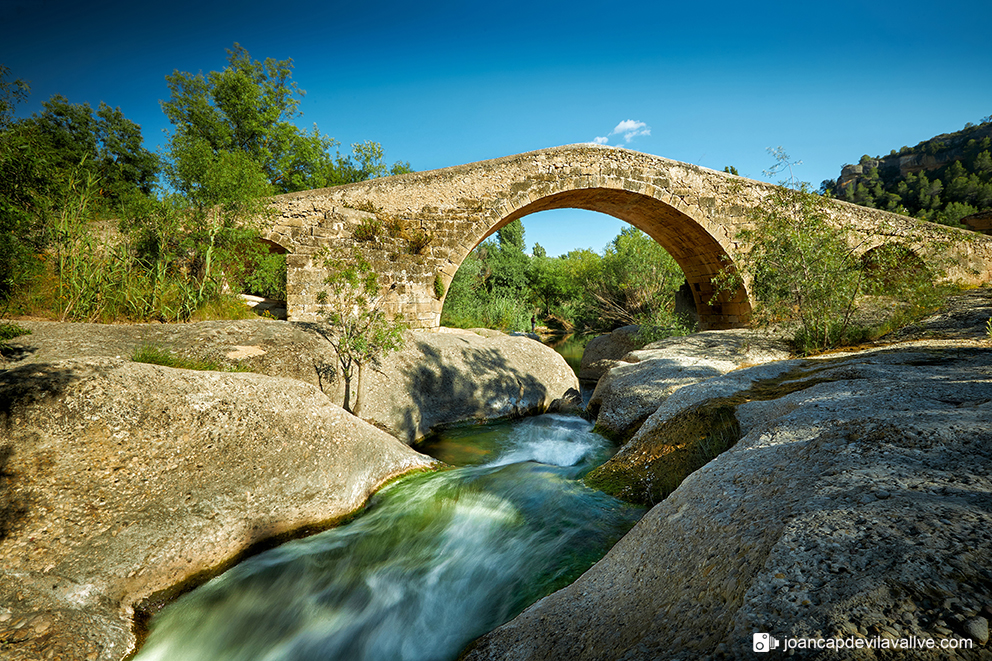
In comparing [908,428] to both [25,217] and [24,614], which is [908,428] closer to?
[24,614]

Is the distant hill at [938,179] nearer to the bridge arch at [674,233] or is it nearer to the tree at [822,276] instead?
the bridge arch at [674,233]

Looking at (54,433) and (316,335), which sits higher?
(316,335)

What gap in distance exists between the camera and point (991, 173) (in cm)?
3428

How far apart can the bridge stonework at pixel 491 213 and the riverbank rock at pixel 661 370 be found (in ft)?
9.12

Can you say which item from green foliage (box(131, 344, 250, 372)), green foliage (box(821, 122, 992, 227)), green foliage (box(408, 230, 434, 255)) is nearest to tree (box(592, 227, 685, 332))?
green foliage (box(408, 230, 434, 255))

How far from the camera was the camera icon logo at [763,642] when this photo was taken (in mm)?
990

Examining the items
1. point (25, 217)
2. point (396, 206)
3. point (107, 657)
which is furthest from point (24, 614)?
point (396, 206)

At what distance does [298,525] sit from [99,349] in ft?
8.32

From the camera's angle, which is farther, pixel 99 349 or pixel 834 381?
pixel 99 349

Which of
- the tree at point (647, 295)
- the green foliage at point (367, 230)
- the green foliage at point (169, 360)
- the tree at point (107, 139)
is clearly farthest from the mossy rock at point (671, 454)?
the tree at point (107, 139)

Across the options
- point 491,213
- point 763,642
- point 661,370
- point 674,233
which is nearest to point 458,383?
point 661,370

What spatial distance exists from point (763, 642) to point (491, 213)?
29.0 feet

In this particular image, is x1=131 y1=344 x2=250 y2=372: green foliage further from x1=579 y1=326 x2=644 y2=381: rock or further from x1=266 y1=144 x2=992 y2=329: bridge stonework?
x1=579 y1=326 x2=644 y2=381: rock

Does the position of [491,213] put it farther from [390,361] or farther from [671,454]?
[671,454]
